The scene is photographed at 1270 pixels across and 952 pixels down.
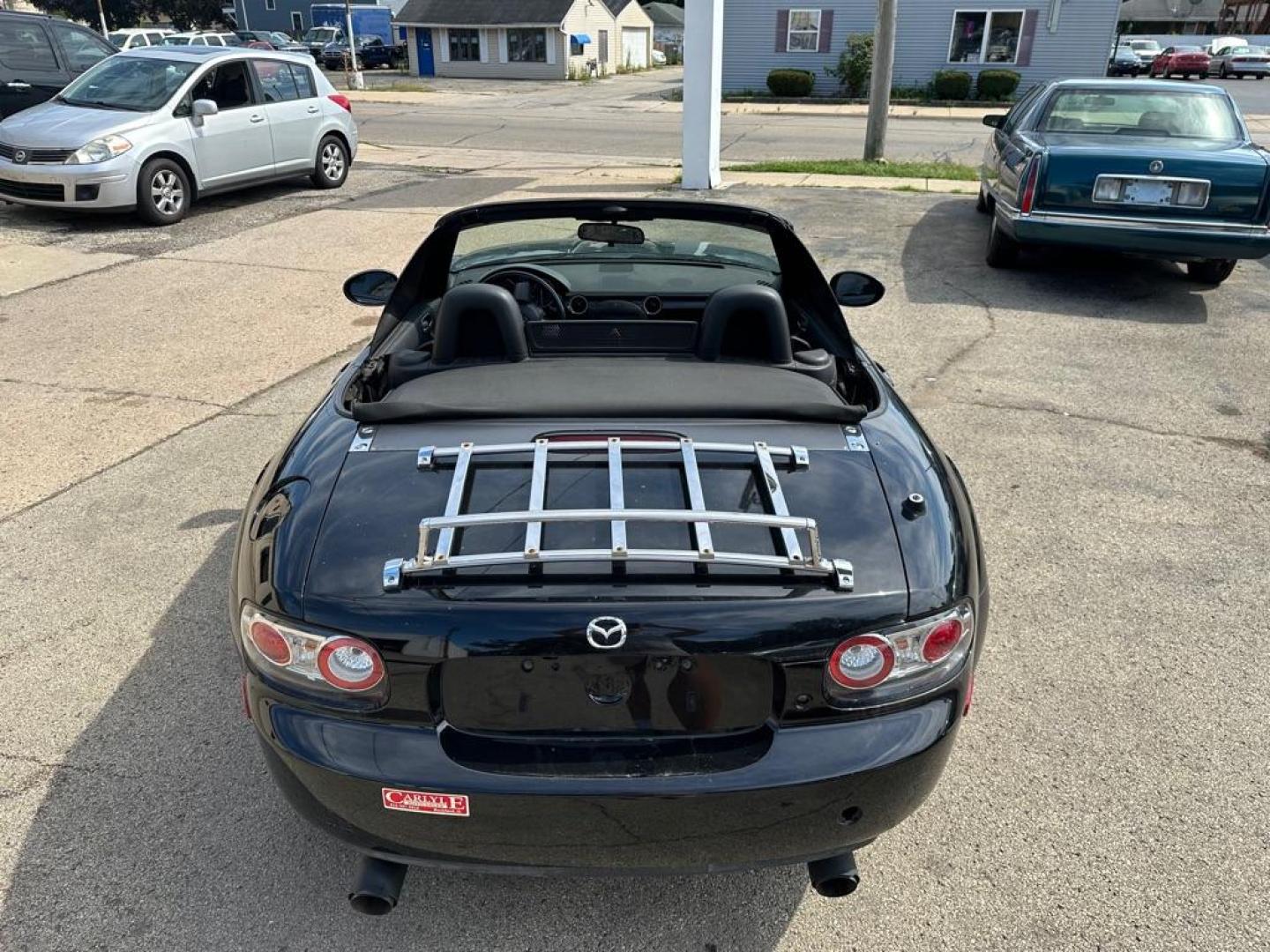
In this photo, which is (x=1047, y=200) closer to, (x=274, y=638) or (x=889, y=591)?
(x=889, y=591)

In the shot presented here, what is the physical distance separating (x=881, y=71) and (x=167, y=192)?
9612 millimetres

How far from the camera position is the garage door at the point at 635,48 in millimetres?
51031

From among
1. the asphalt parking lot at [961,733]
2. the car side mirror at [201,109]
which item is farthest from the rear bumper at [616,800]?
the car side mirror at [201,109]

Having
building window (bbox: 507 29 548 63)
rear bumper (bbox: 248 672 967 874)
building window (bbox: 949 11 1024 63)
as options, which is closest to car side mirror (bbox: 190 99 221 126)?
rear bumper (bbox: 248 672 967 874)

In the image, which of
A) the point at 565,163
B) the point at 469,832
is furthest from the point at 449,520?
the point at 565,163

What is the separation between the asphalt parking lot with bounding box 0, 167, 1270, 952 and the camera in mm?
2281

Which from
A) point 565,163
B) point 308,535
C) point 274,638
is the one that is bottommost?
point 565,163

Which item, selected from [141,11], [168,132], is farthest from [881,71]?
[141,11]

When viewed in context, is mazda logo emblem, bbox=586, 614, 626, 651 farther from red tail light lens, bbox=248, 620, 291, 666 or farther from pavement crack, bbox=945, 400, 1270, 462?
pavement crack, bbox=945, 400, 1270, 462

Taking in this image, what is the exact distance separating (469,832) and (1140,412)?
16.2 feet

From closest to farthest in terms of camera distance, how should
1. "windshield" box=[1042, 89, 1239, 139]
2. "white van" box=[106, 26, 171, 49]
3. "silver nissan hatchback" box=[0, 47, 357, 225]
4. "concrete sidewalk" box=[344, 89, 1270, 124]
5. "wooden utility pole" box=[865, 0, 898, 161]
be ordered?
"windshield" box=[1042, 89, 1239, 139], "silver nissan hatchback" box=[0, 47, 357, 225], "wooden utility pole" box=[865, 0, 898, 161], "concrete sidewalk" box=[344, 89, 1270, 124], "white van" box=[106, 26, 171, 49]

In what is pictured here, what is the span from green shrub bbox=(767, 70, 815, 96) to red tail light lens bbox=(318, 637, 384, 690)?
31.1 meters

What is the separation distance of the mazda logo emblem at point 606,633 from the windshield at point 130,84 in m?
10.3

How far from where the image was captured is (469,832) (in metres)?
1.90
